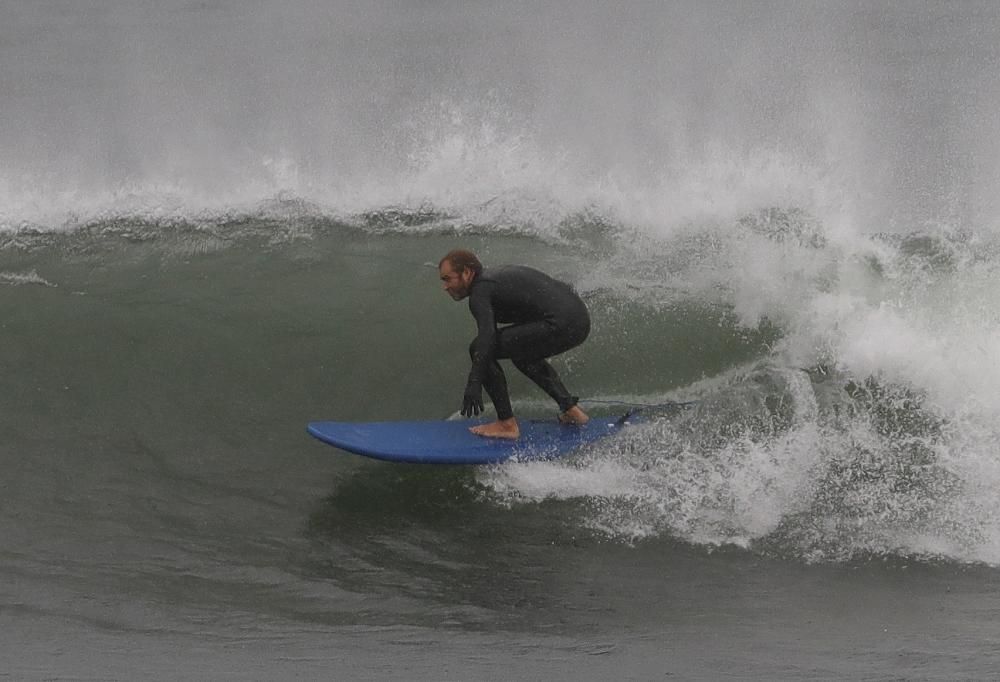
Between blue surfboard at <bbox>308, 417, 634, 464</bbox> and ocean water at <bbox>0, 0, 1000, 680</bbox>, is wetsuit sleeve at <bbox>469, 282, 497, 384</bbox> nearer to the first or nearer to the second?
blue surfboard at <bbox>308, 417, 634, 464</bbox>

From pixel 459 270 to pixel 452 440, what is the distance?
1.13 m

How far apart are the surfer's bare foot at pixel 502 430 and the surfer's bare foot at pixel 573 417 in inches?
14.8

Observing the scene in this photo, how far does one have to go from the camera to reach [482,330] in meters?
6.60

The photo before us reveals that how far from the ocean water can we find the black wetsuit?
2.23ft

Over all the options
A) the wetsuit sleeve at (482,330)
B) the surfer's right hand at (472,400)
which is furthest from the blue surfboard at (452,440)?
the wetsuit sleeve at (482,330)

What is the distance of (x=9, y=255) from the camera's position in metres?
9.65

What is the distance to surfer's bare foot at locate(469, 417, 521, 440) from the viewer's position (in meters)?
6.99

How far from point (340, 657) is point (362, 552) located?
1.29 metres

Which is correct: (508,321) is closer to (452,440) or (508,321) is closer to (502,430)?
(502,430)

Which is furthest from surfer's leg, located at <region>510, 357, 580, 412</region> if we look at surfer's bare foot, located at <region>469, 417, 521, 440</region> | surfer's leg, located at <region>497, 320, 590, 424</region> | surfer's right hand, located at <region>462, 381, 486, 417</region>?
surfer's right hand, located at <region>462, 381, 486, 417</region>

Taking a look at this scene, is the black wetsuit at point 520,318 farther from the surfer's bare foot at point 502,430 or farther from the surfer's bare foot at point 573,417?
the surfer's bare foot at point 573,417

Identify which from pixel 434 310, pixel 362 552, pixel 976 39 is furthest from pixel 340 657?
pixel 976 39

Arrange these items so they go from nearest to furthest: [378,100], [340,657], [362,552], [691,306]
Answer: [340,657] → [362,552] → [691,306] → [378,100]

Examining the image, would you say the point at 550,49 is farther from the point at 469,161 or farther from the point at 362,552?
the point at 362,552
